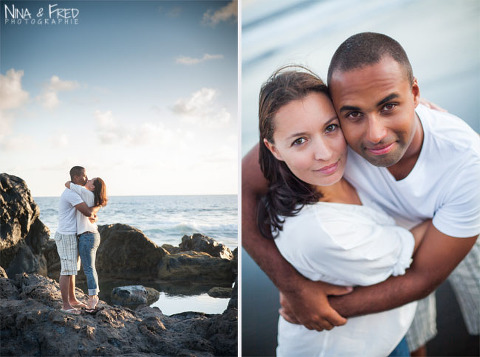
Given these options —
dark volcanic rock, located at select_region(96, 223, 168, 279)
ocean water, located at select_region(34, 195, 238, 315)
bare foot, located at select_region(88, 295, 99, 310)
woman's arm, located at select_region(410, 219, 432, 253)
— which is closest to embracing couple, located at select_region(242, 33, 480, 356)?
woman's arm, located at select_region(410, 219, 432, 253)

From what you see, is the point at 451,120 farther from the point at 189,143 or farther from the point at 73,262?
the point at 73,262

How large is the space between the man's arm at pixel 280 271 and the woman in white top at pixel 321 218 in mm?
51

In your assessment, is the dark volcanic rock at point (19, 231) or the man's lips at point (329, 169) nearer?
the man's lips at point (329, 169)

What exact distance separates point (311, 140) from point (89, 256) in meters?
1.67

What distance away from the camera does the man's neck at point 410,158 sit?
121 inches

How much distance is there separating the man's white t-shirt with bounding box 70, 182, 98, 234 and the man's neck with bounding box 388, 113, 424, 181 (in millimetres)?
1988

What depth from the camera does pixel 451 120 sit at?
3.15 meters

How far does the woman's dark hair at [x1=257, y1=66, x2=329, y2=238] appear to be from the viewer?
3.12m

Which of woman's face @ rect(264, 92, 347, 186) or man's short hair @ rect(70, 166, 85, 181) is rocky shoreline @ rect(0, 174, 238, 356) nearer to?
man's short hair @ rect(70, 166, 85, 181)

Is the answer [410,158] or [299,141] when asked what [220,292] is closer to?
[299,141]

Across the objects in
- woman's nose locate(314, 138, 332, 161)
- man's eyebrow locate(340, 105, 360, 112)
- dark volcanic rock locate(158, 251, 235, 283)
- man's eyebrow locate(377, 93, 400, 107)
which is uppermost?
man's eyebrow locate(377, 93, 400, 107)

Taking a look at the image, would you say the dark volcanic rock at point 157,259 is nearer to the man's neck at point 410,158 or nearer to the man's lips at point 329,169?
the man's lips at point 329,169

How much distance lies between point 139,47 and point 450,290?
8.74ft

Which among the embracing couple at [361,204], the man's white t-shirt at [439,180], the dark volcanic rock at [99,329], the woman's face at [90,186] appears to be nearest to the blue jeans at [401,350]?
the embracing couple at [361,204]
